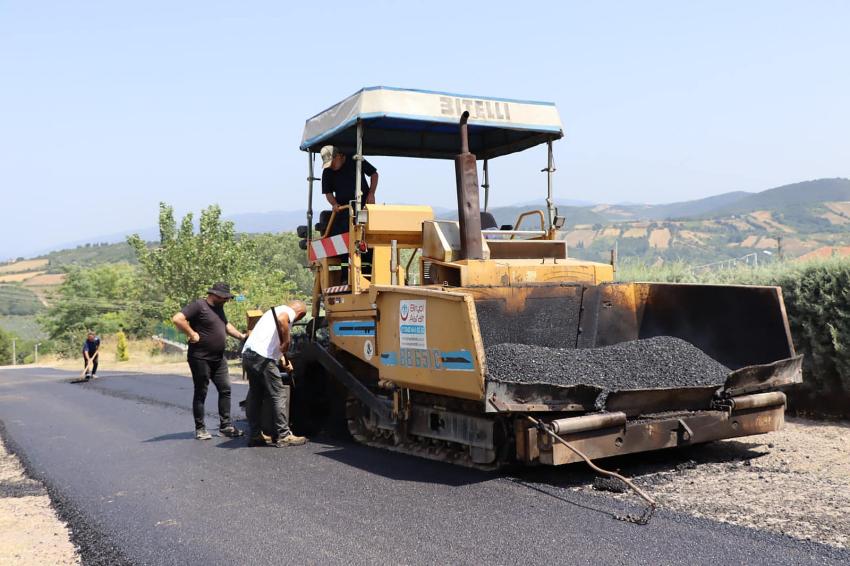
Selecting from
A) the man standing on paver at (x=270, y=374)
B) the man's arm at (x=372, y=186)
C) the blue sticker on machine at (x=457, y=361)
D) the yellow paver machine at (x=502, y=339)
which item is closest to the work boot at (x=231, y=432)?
the man standing on paver at (x=270, y=374)

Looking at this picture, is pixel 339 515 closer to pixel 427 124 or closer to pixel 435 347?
pixel 435 347

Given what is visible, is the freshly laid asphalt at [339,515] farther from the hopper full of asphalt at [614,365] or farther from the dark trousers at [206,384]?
the hopper full of asphalt at [614,365]

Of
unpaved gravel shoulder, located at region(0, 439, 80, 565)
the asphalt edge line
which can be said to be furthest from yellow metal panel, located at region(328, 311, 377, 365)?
unpaved gravel shoulder, located at region(0, 439, 80, 565)

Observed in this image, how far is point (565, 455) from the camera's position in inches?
201

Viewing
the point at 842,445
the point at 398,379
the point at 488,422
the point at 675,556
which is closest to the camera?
the point at 675,556

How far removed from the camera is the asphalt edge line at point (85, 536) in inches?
170

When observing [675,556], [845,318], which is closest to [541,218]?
[845,318]

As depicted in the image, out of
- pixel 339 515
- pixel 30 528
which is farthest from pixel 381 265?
pixel 30 528

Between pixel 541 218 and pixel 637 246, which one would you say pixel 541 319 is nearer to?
pixel 541 218

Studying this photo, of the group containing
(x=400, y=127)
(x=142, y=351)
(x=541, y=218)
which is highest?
(x=400, y=127)

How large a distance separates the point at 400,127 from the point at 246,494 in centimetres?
390

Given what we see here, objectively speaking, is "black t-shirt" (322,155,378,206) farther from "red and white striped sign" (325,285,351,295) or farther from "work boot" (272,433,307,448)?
"work boot" (272,433,307,448)

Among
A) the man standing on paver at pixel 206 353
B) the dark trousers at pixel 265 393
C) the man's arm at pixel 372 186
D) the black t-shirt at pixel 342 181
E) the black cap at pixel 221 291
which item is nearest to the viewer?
the dark trousers at pixel 265 393

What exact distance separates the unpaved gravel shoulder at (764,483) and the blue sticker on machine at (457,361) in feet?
3.55
